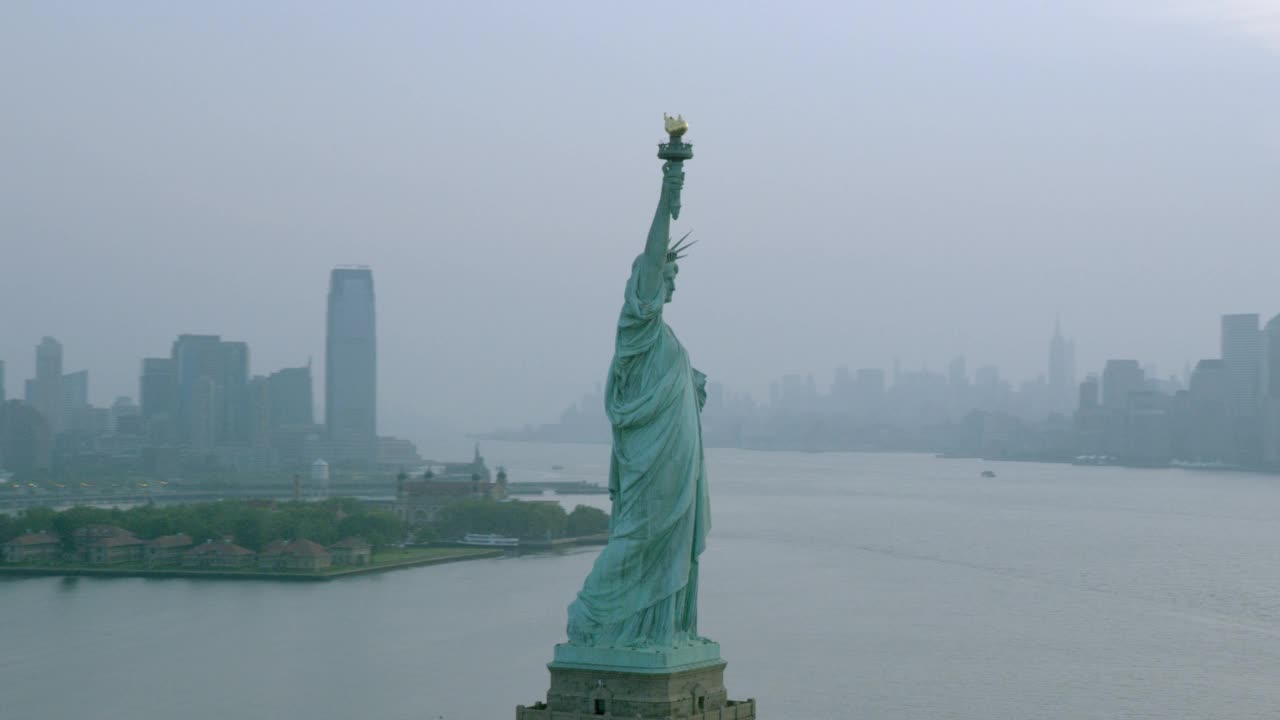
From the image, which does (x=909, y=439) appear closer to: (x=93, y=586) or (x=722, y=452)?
(x=722, y=452)

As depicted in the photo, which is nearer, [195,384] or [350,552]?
[350,552]

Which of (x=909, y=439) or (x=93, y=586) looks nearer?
(x=93, y=586)

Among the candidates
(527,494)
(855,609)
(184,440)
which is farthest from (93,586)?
(184,440)

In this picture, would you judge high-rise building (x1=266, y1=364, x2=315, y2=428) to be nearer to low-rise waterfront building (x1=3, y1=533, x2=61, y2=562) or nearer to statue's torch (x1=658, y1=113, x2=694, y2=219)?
low-rise waterfront building (x1=3, y1=533, x2=61, y2=562)

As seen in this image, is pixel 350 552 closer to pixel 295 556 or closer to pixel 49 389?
pixel 295 556

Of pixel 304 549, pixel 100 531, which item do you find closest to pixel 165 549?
pixel 100 531

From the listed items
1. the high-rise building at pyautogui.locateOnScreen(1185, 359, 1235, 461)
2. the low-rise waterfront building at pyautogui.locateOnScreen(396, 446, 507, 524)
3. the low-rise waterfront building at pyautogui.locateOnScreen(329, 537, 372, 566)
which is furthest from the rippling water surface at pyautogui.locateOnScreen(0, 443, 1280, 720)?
the high-rise building at pyautogui.locateOnScreen(1185, 359, 1235, 461)
